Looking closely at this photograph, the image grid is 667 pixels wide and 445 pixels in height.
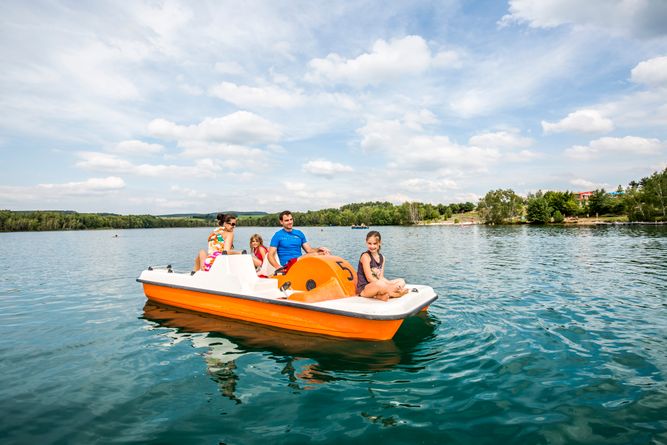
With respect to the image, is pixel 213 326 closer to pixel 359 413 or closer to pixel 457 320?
pixel 359 413

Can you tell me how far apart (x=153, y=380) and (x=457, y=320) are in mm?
6195

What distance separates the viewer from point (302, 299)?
695cm

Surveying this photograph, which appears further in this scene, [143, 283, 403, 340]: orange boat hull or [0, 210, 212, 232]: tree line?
[0, 210, 212, 232]: tree line

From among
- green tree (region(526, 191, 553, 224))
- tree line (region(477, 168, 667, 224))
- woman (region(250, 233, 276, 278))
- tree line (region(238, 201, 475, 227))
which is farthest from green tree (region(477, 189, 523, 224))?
woman (region(250, 233, 276, 278))

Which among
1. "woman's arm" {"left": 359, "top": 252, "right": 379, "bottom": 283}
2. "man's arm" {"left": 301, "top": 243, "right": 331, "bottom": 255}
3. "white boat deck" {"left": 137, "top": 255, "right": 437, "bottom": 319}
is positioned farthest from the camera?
"man's arm" {"left": 301, "top": 243, "right": 331, "bottom": 255}

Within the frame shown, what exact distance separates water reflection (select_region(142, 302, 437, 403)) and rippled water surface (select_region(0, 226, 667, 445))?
4 centimetres

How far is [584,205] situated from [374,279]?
11723 centimetres

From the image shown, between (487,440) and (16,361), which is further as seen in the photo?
(16,361)

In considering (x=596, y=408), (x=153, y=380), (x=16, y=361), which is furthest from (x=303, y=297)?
(x=16, y=361)

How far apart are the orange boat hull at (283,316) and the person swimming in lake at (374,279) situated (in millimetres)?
677

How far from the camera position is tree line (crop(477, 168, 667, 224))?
70.9 m

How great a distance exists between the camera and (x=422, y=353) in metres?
6.15

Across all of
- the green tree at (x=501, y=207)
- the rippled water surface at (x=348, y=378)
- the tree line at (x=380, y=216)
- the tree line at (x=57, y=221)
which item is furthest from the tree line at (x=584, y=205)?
the tree line at (x=57, y=221)

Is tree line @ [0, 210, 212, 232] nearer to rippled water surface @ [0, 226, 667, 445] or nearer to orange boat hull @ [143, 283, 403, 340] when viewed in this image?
rippled water surface @ [0, 226, 667, 445]
